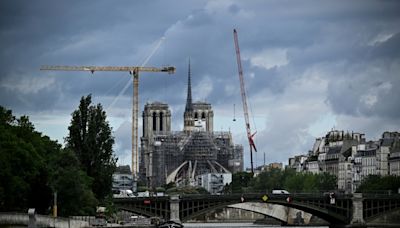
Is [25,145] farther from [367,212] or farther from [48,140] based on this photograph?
[367,212]

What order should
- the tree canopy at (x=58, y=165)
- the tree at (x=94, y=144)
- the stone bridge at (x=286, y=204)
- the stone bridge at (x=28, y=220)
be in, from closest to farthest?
the stone bridge at (x=28, y=220)
the tree canopy at (x=58, y=165)
the tree at (x=94, y=144)
the stone bridge at (x=286, y=204)

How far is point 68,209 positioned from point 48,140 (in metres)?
20.2

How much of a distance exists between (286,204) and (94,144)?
98.1 ft

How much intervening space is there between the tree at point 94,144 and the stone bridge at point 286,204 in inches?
672

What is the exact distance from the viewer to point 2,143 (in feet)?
382

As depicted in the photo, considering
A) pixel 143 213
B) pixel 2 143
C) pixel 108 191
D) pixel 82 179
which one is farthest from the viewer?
pixel 143 213

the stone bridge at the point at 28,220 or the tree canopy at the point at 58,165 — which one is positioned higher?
the tree canopy at the point at 58,165

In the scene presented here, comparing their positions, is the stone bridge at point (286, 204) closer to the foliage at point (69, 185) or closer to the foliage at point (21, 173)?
the foliage at point (21, 173)

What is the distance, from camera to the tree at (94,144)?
13525 cm

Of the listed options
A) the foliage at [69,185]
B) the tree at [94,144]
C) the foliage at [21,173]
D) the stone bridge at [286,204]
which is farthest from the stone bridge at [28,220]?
the stone bridge at [286,204]

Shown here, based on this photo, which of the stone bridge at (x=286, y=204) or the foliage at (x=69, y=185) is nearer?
the foliage at (x=69, y=185)

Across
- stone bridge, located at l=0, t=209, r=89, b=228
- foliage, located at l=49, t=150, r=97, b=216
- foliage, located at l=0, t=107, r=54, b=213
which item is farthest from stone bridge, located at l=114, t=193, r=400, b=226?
stone bridge, located at l=0, t=209, r=89, b=228

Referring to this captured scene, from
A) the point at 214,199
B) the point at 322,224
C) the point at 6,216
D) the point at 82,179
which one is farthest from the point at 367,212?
the point at 6,216

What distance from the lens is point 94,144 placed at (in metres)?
135
